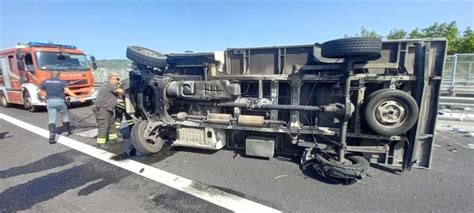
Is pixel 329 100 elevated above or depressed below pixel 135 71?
below

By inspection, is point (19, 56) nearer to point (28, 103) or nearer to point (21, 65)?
point (21, 65)

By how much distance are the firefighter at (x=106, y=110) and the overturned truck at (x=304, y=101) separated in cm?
41

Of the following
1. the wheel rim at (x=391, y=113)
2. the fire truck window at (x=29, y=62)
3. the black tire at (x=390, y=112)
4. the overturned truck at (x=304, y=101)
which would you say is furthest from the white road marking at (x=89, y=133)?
the wheel rim at (x=391, y=113)

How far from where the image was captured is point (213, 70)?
15.8 feet

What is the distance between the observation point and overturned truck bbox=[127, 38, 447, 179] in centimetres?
358

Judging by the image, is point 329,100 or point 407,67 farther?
point 329,100

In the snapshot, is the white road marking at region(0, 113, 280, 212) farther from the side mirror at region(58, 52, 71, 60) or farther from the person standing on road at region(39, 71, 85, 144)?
the side mirror at region(58, 52, 71, 60)

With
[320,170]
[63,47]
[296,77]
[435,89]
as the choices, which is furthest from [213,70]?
[63,47]

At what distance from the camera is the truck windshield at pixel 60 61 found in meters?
9.34

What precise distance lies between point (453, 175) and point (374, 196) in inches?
64.8

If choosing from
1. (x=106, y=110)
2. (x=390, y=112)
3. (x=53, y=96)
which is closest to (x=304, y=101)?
(x=390, y=112)

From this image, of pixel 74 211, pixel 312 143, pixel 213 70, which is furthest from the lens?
pixel 213 70

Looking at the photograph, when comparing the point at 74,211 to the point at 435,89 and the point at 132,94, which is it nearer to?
the point at 132,94

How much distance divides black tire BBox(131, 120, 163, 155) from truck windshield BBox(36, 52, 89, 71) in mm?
7427
